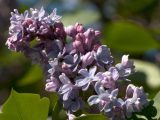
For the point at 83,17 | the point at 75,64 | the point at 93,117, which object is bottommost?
Result: the point at 93,117

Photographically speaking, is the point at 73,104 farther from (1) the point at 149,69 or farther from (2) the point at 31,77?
(1) the point at 149,69

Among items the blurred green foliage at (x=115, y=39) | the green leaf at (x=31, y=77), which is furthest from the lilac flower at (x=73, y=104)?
the green leaf at (x=31, y=77)

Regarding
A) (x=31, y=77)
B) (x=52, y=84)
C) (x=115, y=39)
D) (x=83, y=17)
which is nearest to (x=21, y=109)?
(x=52, y=84)

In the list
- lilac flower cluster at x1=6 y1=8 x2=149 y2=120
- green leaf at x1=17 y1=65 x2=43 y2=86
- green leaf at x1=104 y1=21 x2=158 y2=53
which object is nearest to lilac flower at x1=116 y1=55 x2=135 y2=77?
lilac flower cluster at x1=6 y1=8 x2=149 y2=120

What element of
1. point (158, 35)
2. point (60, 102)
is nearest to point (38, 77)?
point (158, 35)

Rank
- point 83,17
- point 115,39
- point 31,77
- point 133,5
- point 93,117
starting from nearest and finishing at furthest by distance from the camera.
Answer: point 93,117 → point 31,77 → point 115,39 → point 83,17 → point 133,5

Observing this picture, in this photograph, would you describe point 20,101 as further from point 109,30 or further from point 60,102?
point 109,30

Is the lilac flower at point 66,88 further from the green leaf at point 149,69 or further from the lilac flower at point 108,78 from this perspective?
the green leaf at point 149,69
